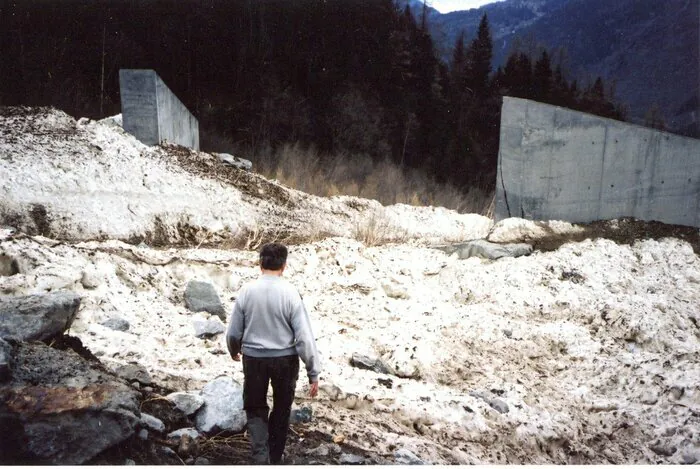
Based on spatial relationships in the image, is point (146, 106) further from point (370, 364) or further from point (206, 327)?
point (370, 364)

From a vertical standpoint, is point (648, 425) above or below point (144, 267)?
below

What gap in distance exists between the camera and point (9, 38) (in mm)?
13391

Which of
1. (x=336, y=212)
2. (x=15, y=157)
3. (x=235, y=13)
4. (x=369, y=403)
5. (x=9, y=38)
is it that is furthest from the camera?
(x=235, y=13)

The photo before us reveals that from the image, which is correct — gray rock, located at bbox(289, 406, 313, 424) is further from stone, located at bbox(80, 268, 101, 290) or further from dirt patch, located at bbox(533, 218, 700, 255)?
dirt patch, located at bbox(533, 218, 700, 255)

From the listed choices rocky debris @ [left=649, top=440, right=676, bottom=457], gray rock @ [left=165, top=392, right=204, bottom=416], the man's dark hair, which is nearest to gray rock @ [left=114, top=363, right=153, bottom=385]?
gray rock @ [left=165, top=392, right=204, bottom=416]

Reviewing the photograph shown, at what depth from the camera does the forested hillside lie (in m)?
15.5

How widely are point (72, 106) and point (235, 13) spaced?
313 inches

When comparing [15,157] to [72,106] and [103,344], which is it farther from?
[72,106]

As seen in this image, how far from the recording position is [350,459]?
340 cm

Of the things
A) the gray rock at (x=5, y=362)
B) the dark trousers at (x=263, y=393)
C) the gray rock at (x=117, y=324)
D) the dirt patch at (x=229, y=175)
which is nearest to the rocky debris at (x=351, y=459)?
the dark trousers at (x=263, y=393)

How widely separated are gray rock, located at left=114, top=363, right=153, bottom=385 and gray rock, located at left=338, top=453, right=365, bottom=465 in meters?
1.36

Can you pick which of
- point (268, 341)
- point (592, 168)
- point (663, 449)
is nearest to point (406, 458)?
point (268, 341)

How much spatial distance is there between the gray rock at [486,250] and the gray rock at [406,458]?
12.6ft

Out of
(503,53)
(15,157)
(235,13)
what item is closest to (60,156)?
(15,157)
